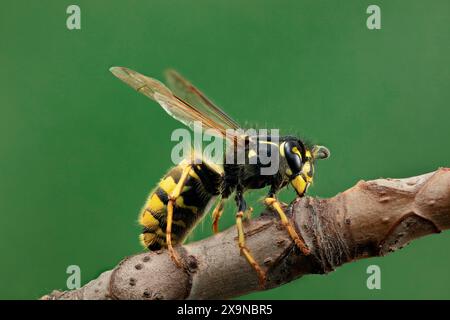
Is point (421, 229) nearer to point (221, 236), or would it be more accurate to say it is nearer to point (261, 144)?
point (221, 236)

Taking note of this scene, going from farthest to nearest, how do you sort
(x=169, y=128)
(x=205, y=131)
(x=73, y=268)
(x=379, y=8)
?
(x=379, y=8) < (x=169, y=128) < (x=73, y=268) < (x=205, y=131)

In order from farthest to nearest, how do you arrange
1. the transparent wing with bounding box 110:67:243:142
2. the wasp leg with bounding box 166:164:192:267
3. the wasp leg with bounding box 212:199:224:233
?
the wasp leg with bounding box 212:199:224:233, the transparent wing with bounding box 110:67:243:142, the wasp leg with bounding box 166:164:192:267

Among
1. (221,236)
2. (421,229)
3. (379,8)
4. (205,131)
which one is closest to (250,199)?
(205,131)

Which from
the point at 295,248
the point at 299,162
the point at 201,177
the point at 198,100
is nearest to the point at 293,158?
the point at 299,162

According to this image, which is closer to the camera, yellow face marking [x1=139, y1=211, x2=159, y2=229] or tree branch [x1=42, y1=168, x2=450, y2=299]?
tree branch [x1=42, y1=168, x2=450, y2=299]

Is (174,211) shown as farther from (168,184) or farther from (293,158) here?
(293,158)

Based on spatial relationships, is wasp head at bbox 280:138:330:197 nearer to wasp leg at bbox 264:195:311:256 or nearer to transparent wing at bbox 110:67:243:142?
transparent wing at bbox 110:67:243:142

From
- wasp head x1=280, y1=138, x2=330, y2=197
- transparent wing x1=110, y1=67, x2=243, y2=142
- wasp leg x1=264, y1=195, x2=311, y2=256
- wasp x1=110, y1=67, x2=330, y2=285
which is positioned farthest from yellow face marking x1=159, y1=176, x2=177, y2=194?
wasp leg x1=264, y1=195, x2=311, y2=256
